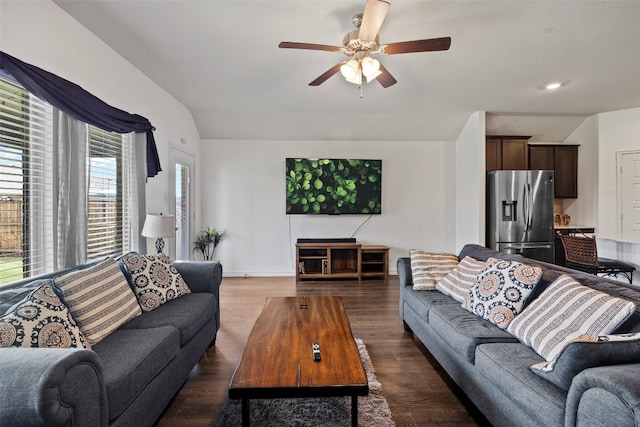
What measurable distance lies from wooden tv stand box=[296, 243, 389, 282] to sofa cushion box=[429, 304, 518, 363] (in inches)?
105

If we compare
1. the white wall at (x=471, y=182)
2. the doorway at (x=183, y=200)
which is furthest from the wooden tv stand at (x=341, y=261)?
the doorway at (x=183, y=200)

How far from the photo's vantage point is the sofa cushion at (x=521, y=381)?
1.20 metres

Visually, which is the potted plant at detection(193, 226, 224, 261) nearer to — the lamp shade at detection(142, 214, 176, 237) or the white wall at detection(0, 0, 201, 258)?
the white wall at detection(0, 0, 201, 258)

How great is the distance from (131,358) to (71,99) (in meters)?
1.88

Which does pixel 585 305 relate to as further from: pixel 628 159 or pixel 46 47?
pixel 628 159

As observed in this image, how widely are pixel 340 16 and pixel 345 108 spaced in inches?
82.9

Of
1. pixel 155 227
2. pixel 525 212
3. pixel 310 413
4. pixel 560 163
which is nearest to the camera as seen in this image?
pixel 310 413

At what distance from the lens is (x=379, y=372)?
2193 millimetres

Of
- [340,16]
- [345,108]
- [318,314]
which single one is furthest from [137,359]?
[345,108]

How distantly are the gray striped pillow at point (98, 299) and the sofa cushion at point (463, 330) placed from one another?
209 centimetres

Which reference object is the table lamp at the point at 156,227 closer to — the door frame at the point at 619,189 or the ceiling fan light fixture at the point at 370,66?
the ceiling fan light fixture at the point at 370,66

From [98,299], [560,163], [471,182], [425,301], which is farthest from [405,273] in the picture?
[560,163]

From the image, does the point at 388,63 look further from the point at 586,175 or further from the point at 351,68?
the point at 586,175

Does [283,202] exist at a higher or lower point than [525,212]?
higher
